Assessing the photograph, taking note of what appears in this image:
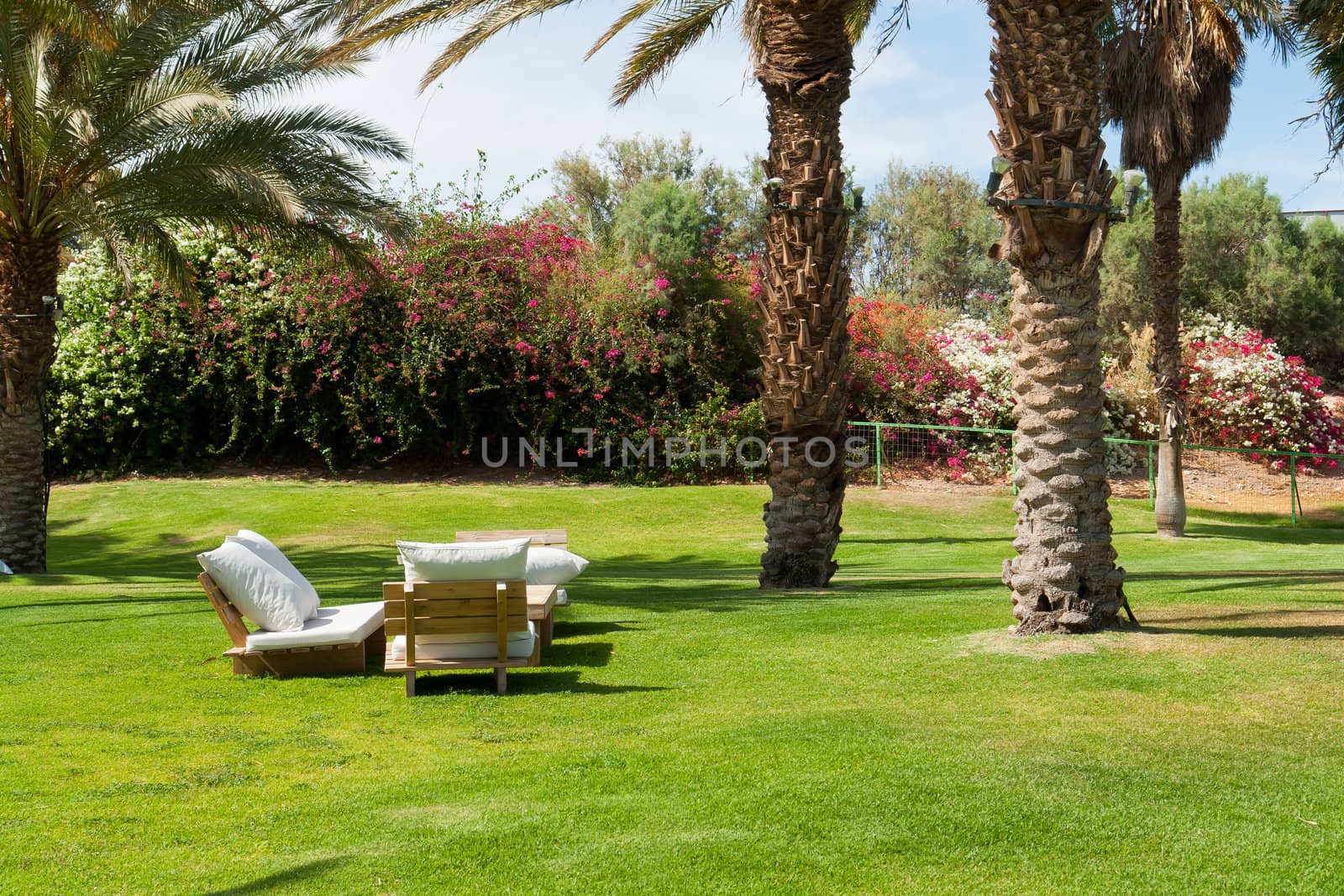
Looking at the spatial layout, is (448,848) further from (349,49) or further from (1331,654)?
(349,49)

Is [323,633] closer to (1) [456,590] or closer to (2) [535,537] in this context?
(1) [456,590]

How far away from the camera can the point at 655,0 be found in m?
13.3

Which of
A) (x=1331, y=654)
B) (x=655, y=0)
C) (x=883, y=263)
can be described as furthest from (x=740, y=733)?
(x=883, y=263)

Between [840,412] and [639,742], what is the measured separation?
6.61 m

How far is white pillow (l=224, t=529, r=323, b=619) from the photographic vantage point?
7.62 metres

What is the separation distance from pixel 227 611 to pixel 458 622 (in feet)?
5.18

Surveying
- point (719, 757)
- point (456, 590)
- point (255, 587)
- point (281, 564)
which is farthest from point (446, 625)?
point (719, 757)

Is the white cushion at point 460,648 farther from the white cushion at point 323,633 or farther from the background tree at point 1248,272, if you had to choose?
the background tree at point 1248,272

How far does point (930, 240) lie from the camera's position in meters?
39.9

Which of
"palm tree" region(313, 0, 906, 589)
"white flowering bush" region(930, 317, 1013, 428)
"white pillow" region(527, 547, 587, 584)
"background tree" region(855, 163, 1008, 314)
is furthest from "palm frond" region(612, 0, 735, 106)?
"background tree" region(855, 163, 1008, 314)

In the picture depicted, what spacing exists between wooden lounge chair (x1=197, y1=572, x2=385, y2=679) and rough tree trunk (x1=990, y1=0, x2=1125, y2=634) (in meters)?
4.23

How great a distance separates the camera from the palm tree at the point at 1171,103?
16.7 meters

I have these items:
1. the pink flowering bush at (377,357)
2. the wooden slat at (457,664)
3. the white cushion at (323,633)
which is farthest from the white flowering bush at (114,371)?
the wooden slat at (457,664)

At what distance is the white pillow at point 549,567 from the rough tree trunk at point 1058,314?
10.7 ft
